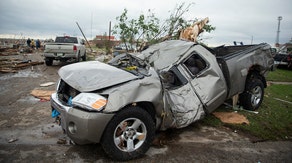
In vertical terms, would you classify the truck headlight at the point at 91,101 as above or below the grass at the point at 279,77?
above

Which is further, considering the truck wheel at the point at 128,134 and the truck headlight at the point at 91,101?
the truck wheel at the point at 128,134

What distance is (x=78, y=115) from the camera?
8.52 feet

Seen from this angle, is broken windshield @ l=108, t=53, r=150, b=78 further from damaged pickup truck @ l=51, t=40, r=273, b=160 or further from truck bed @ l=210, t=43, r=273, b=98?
truck bed @ l=210, t=43, r=273, b=98

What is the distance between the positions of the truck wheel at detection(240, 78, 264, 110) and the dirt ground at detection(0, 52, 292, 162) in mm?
1356

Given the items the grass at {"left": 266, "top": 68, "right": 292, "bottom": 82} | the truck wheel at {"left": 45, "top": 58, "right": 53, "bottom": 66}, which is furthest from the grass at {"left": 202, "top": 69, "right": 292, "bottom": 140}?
the truck wheel at {"left": 45, "top": 58, "right": 53, "bottom": 66}

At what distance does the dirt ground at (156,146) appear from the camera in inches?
121

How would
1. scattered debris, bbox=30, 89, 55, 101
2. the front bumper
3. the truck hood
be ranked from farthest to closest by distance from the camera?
scattered debris, bbox=30, 89, 55, 101 → the truck hood → the front bumper

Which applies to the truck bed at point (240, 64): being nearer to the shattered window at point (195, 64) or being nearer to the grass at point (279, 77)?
the shattered window at point (195, 64)

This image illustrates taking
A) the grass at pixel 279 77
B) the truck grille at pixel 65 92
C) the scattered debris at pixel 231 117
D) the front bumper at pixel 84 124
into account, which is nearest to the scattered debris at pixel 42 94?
the truck grille at pixel 65 92

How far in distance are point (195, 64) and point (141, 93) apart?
1920 mm

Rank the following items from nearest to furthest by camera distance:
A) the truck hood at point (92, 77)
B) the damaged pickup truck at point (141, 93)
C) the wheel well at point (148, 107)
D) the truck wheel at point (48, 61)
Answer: the damaged pickup truck at point (141, 93), the truck hood at point (92, 77), the wheel well at point (148, 107), the truck wheel at point (48, 61)

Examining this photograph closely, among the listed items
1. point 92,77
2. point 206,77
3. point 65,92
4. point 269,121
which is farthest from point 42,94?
point 269,121

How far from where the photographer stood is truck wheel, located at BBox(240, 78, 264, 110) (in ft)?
16.9

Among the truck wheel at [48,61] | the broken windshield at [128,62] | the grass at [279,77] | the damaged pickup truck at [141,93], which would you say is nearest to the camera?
the damaged pickup truck at [141,93]
